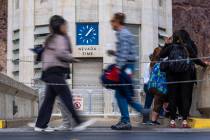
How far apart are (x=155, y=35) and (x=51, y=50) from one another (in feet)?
94.0

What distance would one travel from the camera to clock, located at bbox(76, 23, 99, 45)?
1422 inches

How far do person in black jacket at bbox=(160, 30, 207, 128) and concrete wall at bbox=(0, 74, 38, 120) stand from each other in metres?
4.75

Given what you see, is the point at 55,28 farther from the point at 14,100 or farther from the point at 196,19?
the point at 196,19

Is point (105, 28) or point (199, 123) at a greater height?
point (105, 28)

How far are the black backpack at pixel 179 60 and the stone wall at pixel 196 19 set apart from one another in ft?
119

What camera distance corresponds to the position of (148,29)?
37781 mm

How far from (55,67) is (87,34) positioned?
26.8 meters

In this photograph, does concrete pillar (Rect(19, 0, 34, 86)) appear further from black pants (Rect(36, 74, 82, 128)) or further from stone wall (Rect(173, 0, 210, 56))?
black pants (Rect(36, 74, 82, 128))

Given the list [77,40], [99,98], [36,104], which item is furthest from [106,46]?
[36,104]

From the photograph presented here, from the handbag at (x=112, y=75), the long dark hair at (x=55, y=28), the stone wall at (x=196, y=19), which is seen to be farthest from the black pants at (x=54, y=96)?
the stone wall at (x=196, y=19)

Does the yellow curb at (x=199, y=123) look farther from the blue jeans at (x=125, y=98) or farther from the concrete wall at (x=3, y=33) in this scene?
the concrete wall at (x=3, y=33)

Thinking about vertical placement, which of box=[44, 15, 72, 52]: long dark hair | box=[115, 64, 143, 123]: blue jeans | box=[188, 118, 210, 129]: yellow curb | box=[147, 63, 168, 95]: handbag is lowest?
box=[188, 118, 210, 129]: yellow curb

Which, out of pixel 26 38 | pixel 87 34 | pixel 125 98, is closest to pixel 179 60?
pixel 125 98

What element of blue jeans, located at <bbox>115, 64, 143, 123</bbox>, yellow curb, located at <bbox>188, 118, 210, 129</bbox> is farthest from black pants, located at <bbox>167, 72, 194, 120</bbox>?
blue jeans, located at <bbox>115, 64, 143, 123</bbox>
